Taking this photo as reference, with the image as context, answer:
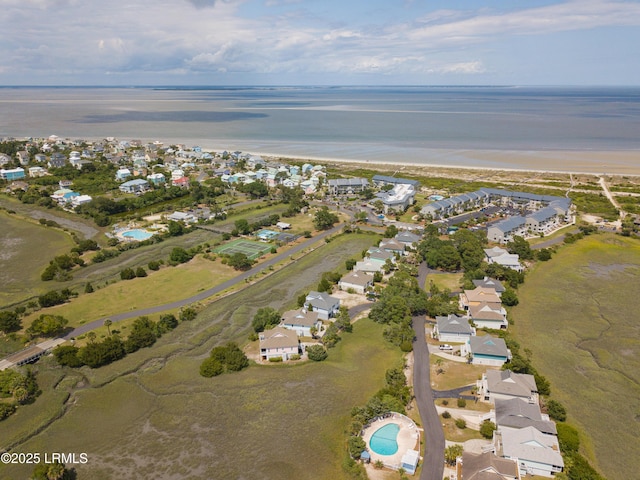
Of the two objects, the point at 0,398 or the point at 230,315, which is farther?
the point at 230,315

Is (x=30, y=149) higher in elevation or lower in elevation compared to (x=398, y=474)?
higher

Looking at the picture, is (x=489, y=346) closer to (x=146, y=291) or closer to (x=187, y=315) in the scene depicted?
(x=187, y=315)

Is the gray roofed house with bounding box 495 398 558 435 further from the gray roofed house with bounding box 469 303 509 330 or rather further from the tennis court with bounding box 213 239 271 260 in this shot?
the tennis court with bounding box 213 239 271 260

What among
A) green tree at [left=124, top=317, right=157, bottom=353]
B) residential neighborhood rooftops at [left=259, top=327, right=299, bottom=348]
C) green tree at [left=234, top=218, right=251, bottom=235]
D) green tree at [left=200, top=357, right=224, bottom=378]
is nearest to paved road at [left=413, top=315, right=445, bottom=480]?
residential neighborhood rooftops at [left=259, top=327, right=299, bottom=348]

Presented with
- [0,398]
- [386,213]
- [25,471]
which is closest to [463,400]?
[25,471]

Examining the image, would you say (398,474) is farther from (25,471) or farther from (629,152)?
(629,152)

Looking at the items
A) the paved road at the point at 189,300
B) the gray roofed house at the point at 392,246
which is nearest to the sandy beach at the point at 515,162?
the gray roofed house at the point at 392,246

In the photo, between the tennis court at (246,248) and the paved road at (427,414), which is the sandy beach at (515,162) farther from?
the paved road at (427,414)
